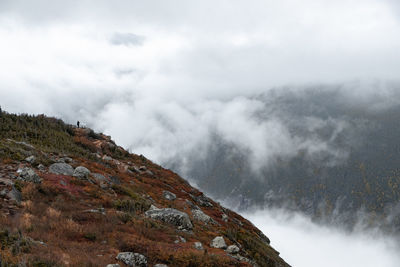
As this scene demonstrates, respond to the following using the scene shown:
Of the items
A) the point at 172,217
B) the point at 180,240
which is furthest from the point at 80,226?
the point at 172,217

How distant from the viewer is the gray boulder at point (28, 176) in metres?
14.9

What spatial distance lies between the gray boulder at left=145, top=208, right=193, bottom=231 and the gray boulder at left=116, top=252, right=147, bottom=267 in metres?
6.06

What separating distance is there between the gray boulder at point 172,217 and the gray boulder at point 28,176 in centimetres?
662

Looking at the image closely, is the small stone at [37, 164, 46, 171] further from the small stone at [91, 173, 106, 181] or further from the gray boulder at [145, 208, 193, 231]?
the gray boulder at [145, 208, 193, 231]

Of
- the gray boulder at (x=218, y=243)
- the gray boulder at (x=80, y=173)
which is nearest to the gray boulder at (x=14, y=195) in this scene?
the gray boulder at (x=80, y=173)

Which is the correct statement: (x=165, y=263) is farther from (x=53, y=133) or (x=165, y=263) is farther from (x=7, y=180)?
(x=53, y=133)

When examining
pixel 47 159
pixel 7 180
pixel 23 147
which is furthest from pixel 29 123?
pixel 7 180

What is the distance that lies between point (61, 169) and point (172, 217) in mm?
9065

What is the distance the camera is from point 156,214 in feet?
53.4

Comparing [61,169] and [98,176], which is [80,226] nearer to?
[61,169]

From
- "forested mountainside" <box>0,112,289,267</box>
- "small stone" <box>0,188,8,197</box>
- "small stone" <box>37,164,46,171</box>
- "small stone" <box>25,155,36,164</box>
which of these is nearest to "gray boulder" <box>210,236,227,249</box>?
"forested mountainside" <box>0,112,289,267</box>

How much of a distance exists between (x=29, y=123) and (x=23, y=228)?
27.8m

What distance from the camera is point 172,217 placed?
644 inches

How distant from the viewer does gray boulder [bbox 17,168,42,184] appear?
1487 cm
